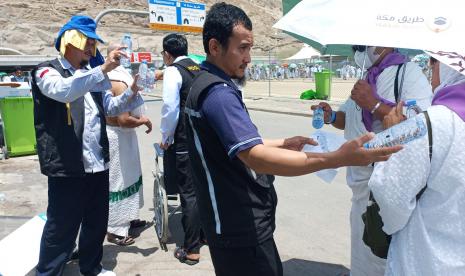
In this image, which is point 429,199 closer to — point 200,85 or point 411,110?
point 411,110

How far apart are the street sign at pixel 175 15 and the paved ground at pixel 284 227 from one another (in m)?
14.5

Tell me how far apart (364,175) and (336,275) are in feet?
4.35

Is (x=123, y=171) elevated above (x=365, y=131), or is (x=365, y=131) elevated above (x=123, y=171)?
(x=365, y=131)

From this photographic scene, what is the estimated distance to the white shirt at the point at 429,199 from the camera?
56.6 inches

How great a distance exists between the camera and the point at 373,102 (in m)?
2.42

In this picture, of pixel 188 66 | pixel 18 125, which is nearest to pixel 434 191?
pixel 188 66

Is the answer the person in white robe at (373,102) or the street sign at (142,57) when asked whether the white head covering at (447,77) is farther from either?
the street sign at (142,57)

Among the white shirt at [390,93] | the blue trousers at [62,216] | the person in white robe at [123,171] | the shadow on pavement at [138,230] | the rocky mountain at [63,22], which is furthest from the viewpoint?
the rocky mountain at [63,22]

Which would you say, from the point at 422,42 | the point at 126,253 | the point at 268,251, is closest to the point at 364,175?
the point at 268,251

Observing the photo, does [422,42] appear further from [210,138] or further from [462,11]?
[210,138]

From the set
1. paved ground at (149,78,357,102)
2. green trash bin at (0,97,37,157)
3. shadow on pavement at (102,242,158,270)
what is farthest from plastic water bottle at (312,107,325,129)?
paved ground at (149,78,357,102)

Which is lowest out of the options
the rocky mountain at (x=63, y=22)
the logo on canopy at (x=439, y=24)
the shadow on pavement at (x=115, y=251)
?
the shadow on pavement at (x=115, y=251)

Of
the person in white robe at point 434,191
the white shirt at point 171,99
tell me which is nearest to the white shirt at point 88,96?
the white shirt at point 171,99

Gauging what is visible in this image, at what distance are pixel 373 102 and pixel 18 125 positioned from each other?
8.00 metres
